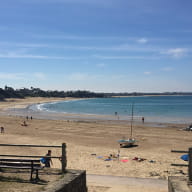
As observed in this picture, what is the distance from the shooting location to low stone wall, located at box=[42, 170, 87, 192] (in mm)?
7160

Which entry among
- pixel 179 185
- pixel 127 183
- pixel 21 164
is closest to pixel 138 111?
pixel 127 183

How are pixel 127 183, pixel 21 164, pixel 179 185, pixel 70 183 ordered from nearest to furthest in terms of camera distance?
pixel 179 185
pixel 70 183
pixel 21 164
pixel 127 183

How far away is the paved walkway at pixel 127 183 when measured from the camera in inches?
395

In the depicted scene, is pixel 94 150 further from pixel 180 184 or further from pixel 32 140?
pixel 180 184

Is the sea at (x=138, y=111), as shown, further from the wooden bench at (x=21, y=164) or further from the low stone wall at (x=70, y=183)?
the low stone wall at (x=70, y=183)

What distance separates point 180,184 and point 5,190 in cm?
484

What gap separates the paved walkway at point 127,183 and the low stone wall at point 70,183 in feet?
5.99

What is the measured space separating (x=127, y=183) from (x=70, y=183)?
3.79 meters

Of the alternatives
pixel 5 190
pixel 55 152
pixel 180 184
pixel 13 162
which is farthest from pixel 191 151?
pixel 55 152

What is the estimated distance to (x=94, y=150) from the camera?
18.7 m

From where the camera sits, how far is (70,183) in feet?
25.3

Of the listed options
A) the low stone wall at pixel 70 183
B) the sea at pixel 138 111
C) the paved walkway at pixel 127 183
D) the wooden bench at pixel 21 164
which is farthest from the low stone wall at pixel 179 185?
the sea at pixel 138 111

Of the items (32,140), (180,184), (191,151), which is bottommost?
(32,140)

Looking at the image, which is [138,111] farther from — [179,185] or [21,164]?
[179,185]
